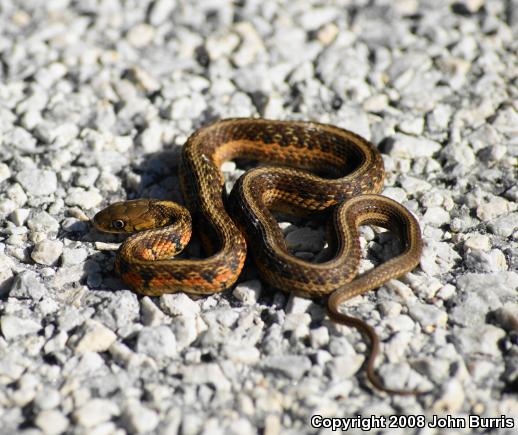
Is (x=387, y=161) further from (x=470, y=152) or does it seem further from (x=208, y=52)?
(x=208, y=52)

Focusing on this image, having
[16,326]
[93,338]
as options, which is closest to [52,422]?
[93,338]

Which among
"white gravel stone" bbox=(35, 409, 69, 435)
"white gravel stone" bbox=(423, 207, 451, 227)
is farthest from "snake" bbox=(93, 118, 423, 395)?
"white gravel stone" bbox=(35, 409, 69, 435)

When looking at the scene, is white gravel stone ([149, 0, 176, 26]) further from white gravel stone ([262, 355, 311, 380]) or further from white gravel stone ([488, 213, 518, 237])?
white gravel stone ([262, 355, 311, 380])

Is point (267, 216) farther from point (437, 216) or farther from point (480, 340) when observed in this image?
point (480, 340)

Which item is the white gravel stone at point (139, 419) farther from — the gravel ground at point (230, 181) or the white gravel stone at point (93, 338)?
the white gravel stone at point (93, 338)

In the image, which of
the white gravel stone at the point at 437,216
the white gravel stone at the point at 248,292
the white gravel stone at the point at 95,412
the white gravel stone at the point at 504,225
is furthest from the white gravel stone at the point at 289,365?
the white gravel stone at the point at 504,225

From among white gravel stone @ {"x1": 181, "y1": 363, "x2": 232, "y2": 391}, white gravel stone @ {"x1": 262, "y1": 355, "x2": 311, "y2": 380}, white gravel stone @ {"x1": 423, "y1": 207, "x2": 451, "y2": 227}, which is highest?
white gravel stone @ {"x1": 181, "y1": 363, "x2": 232, "y2": 391}

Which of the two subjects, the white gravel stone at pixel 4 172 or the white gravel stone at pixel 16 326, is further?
the white gravel stone at pixel 4 172
